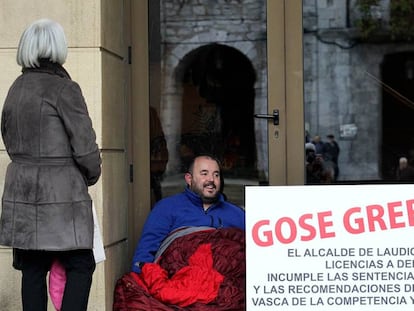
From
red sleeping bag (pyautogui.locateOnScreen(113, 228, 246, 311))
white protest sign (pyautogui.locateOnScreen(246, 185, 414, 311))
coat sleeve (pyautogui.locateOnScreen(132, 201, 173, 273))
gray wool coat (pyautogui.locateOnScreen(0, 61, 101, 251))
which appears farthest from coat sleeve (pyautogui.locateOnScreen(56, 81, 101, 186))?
coat sleeve (pyautogui.locateOnScreen(132, 201, 173, 273))

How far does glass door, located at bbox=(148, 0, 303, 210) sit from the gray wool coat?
77.2 inches

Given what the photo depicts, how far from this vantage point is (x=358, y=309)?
16.6 feet

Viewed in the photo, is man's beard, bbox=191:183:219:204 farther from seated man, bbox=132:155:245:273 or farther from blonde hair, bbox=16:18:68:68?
blonde hair, bbox=16:18:68:68

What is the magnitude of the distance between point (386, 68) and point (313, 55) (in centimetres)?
49

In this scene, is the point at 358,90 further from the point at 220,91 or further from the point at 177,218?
the point at 177,218

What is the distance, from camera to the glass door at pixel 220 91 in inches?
243

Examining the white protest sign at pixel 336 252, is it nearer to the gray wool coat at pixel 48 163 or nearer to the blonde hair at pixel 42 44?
the gray wool coat at pixel 48 163

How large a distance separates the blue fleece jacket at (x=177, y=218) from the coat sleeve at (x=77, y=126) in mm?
1553

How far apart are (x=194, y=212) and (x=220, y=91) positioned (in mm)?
869

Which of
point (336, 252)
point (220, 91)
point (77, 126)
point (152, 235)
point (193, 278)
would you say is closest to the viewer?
point (77, 126)

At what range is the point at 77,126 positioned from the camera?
4266mm

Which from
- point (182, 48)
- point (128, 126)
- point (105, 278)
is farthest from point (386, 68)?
point (105, 278)

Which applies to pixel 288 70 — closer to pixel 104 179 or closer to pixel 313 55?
pixel 313 55

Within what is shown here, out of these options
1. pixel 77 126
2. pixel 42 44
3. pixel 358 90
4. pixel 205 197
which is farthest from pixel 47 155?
pixel 358 90
